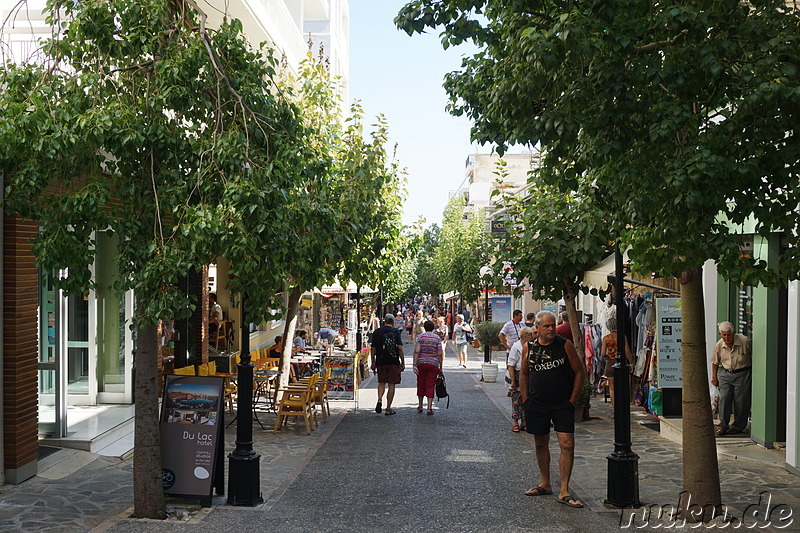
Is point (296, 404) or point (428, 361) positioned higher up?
point (428, 361)

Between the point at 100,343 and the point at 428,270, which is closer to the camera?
the point at 100,343

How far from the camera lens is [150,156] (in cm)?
778

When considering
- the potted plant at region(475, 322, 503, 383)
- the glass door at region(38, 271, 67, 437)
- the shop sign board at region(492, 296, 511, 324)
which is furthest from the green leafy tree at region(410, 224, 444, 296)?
the glass door at region(38, 271, 67, 437)

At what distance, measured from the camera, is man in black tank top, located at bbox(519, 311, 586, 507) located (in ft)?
27.6

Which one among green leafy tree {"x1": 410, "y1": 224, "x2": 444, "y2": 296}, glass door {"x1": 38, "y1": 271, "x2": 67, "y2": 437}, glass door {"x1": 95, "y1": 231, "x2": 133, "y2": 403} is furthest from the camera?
green leafy tree {"x1": 410, "y1": 224, "x2": 444, "y2": 296}

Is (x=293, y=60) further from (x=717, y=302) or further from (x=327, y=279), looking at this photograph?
(x=717, y=302)

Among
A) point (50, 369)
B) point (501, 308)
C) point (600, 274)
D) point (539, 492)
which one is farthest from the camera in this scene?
point (501, 308)

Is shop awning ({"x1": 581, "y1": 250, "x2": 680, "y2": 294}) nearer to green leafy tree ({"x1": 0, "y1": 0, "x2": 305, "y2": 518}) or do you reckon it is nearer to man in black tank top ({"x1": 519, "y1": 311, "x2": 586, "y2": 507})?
man in black tank top ({"x1": 519, "y1": 311, "x2": 586, "y2": 507})

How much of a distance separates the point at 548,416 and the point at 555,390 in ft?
0.95

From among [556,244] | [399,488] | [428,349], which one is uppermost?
[556,244]

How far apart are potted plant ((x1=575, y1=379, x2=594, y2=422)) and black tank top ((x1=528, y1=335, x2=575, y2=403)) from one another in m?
6.43

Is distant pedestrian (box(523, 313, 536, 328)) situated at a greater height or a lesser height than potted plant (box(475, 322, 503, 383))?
greater

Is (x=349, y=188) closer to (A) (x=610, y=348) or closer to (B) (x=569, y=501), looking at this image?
(A) (x=610, y=348)

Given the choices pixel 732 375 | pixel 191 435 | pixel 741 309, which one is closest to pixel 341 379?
pixel 741 309
